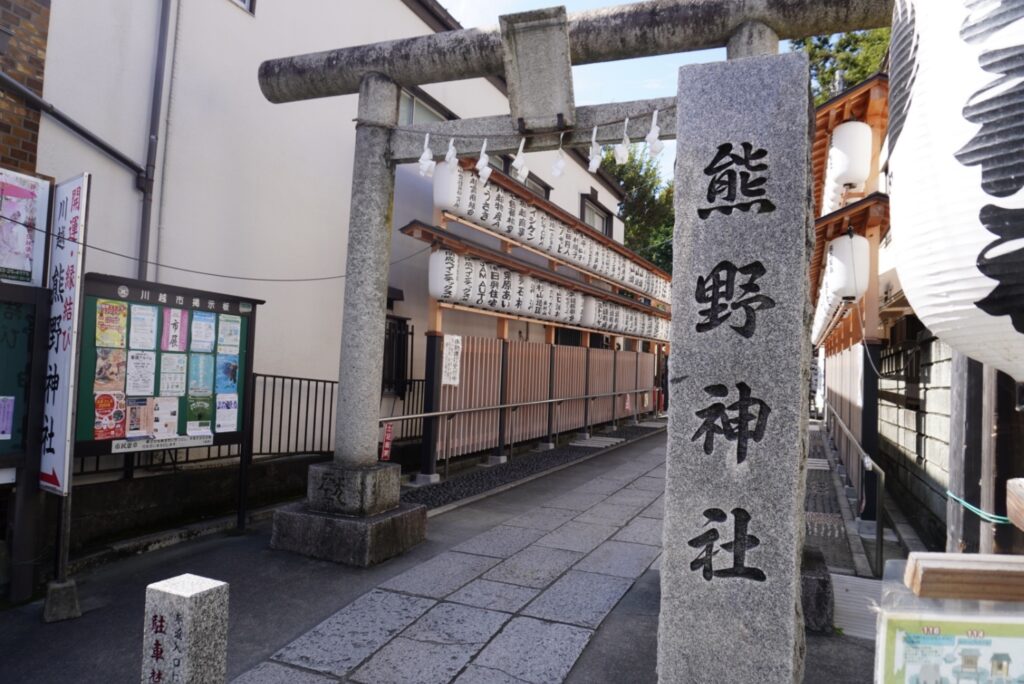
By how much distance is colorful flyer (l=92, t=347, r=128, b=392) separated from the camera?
18.1 feet

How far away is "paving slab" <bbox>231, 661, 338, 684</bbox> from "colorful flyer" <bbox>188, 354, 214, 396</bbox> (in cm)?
324

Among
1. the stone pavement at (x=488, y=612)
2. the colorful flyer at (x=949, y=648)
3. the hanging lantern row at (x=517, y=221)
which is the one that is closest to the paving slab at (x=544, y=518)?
the stone pavement at (x=488, y=612)

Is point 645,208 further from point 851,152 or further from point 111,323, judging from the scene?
point 111,323

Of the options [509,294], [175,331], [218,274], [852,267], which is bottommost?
[175,331]

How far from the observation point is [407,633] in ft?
15.4

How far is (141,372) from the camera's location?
A: 5836mm

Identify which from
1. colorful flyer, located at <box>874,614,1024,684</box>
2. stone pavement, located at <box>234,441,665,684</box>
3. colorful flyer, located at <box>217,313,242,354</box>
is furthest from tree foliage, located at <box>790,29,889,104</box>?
colorful flyer, located at <box>874,614,1024,684</box>

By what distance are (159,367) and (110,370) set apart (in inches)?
17.9

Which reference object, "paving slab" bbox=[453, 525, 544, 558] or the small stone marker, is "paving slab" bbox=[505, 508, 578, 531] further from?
the small stone marker

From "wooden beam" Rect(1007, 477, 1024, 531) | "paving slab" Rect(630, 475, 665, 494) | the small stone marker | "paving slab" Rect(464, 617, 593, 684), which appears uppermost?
"wooden beam" Rect(1007, 477, 1024, 531)

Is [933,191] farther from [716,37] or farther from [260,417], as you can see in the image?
[260,417]

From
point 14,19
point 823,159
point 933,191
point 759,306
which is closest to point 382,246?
point 14,19

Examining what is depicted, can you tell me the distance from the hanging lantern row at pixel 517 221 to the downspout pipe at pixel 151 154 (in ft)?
11.8

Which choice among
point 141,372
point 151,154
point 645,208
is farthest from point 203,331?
point 645,208
